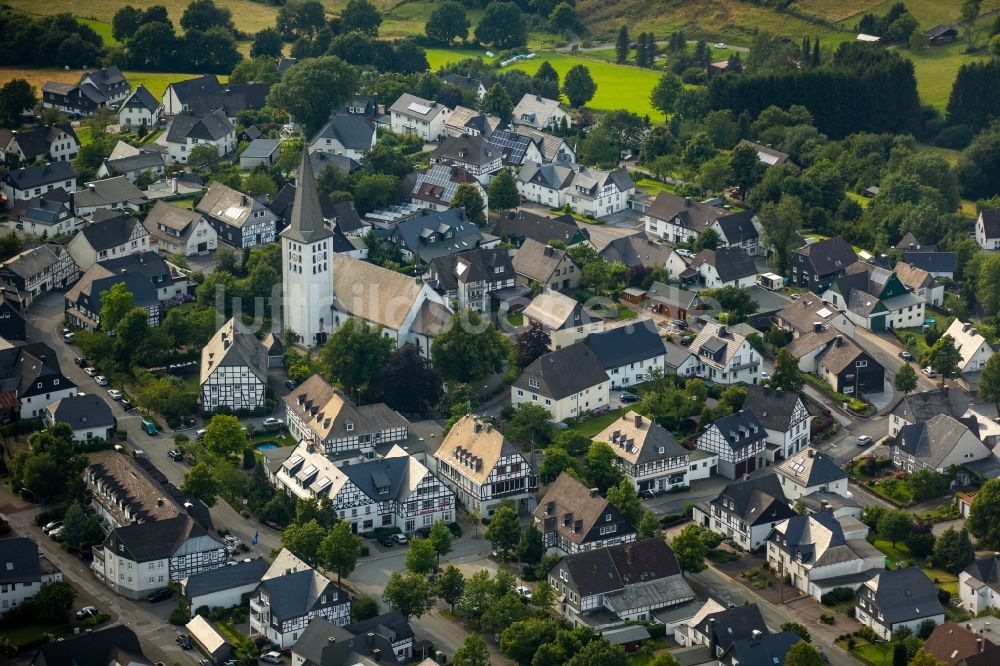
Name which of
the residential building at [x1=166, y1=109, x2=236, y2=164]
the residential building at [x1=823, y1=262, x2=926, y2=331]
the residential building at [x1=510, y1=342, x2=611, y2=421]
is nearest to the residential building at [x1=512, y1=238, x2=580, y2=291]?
the residential building at [x1=510, y1=342, x2=611, y2=421]

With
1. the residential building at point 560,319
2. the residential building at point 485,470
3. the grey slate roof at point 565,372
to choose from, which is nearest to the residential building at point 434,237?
the residential building at point 560,319

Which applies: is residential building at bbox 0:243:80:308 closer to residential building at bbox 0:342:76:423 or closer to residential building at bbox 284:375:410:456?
residential building at bbox 0:342:76:423

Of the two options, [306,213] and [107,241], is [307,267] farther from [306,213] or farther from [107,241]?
[107,241]

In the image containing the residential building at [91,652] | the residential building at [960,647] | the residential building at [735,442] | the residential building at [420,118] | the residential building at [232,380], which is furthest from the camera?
the residential building at [420,118]

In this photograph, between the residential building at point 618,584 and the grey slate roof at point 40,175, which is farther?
the grey slate roof at point 40,175

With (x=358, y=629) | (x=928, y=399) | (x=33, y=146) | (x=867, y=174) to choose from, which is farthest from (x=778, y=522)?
(x=33, y=146)

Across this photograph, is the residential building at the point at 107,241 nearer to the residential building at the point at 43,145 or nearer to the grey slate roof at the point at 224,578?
the residential building at the point at 43,145
